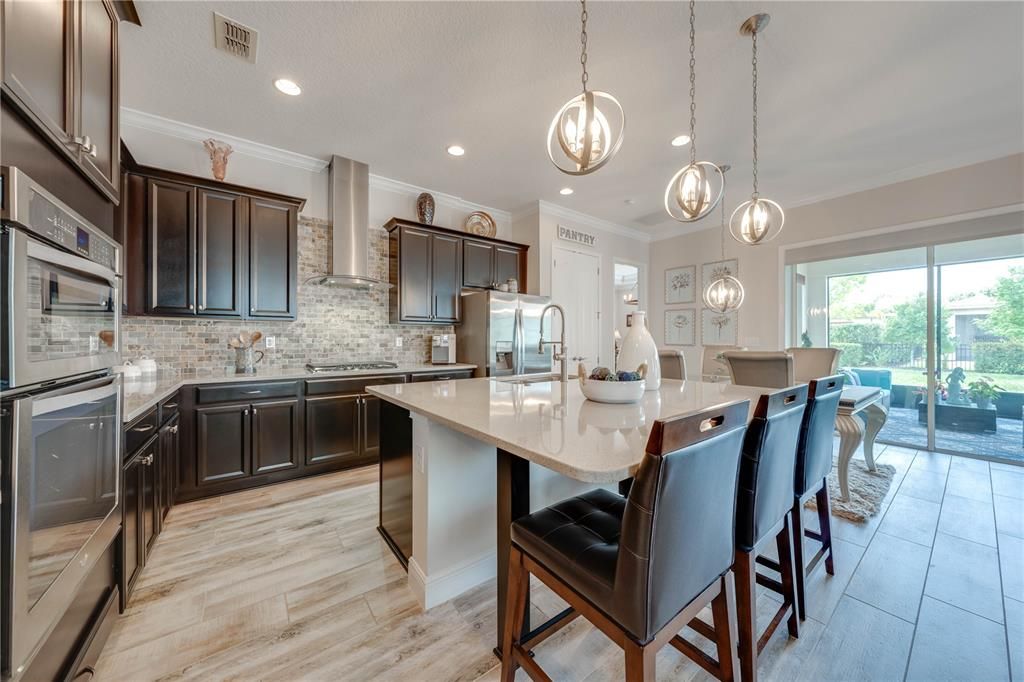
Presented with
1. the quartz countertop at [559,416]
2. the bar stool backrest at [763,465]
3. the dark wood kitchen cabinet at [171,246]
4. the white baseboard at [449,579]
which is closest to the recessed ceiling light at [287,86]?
the dark wood kitchen cabinet at [171,246]

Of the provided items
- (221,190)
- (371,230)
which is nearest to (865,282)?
(371,230)

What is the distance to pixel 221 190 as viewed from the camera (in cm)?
295

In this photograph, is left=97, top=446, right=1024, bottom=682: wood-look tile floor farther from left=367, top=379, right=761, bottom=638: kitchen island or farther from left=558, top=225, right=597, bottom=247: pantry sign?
left=558, top=225, right=597, bottom=247: pantry sign

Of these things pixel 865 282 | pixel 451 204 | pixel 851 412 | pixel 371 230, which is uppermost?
pixel 451 204

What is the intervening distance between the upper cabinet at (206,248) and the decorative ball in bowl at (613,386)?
113 inches

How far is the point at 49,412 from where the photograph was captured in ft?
3.06

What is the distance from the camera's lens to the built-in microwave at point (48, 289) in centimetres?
82

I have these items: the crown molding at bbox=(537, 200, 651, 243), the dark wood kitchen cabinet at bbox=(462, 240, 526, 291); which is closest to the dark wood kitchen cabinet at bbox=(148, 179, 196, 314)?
the dark wood kitchen cabinet at bbox=(462, 240, 526, 291)

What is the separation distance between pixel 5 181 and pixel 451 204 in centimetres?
403

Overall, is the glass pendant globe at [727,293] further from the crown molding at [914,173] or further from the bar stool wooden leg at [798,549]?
the bar stool wooden leg at [798,549]

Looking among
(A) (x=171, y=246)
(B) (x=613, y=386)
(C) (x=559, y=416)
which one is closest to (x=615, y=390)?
(B) (x=613, y=386)

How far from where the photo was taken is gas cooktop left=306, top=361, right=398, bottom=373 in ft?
11.1

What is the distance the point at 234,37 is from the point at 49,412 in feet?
7.53

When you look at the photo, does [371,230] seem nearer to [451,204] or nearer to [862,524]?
[451,204]
